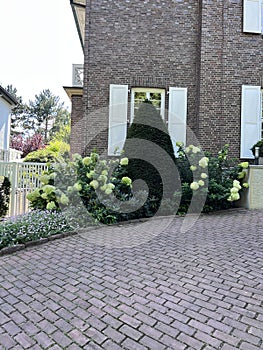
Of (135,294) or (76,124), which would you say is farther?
(76,124)

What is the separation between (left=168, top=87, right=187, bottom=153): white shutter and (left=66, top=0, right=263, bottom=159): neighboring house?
3cm

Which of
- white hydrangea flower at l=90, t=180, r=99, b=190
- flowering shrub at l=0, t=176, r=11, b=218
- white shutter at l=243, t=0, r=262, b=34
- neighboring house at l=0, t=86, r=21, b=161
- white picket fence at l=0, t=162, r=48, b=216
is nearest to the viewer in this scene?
white hydrangea flower at l=90, t=180, r=99, b=190

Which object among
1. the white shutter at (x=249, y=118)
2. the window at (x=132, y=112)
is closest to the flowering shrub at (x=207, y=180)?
the white shutter at (x=249, y=118)

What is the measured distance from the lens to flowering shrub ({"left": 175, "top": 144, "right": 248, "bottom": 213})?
679cm

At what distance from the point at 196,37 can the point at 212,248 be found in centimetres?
755

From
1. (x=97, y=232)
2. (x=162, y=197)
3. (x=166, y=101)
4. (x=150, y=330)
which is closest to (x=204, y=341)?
(x=150, y=330)

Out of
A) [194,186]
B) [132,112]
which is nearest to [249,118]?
[132,112]

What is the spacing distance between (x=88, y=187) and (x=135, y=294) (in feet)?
11.5

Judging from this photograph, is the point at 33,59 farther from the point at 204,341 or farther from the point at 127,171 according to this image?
the point at 204,341

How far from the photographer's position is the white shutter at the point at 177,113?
29.8ft

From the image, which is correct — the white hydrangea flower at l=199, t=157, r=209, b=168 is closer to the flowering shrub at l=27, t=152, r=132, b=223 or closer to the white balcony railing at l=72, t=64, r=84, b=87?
the flowering shrub at l=27, t=152, r=132, b=223

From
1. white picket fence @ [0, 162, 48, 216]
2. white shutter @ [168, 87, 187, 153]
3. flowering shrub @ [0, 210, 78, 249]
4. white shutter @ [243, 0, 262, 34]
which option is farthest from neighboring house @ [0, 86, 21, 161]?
white shutter @ [243, 0, 262, 34]

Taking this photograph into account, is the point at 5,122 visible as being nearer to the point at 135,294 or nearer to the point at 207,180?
the point at 207,180

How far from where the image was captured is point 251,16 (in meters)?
9.06
